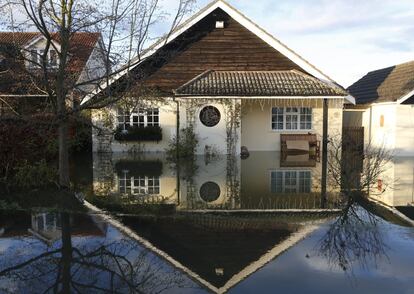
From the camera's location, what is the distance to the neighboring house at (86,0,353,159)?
18.3 m

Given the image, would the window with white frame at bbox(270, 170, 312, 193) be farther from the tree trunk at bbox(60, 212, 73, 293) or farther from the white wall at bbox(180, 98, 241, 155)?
the white wall at bbox(180, 98, 241, 155)

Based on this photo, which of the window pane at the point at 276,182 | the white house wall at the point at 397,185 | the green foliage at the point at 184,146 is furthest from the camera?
the green foliage at the point at 184,146

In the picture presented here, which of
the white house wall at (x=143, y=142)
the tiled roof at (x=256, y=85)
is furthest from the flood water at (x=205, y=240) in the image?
the white house wall at (x=143, y=142)

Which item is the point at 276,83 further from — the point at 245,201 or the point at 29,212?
→ the point at 29,212

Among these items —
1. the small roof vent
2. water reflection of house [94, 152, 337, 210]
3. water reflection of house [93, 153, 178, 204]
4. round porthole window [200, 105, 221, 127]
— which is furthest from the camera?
the small roof vent

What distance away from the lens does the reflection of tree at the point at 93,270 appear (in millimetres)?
4730

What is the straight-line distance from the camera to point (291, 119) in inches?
797

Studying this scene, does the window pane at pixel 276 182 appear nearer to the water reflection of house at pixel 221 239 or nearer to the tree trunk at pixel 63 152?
the water reflection of house at pixel 221 239

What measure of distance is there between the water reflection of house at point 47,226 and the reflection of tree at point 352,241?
338cm

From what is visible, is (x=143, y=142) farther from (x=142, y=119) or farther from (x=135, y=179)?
(x=135, y=179)

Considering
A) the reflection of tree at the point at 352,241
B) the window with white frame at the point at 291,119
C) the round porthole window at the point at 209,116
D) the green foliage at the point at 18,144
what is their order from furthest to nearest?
the window with white frame at the point at 291,119 → the round porthole window at the point at 209,116 → the green foliage at the point at 18,144 → the reflection of tree at the point at 352,241

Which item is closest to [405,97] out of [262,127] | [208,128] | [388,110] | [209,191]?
[388,110]

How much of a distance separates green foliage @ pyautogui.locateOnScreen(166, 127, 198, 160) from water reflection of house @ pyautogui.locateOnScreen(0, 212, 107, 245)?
9.25 metres

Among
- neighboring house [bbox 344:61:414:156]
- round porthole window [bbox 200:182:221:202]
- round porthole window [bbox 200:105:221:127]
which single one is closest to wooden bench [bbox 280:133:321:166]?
neighboring house [bbox 344:61:414:156]
